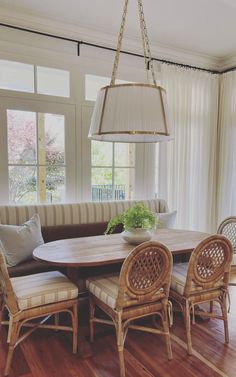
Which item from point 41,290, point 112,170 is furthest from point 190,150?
point 41,290

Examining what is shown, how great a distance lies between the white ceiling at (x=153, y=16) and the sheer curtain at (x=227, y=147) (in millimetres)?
737

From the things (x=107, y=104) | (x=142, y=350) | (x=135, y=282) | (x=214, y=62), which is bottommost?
(x=142, y=350)

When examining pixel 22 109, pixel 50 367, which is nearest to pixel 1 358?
pixel 50 367

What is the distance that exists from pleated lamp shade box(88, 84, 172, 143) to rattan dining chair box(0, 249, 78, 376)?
113 cm

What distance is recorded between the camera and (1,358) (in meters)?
2.09

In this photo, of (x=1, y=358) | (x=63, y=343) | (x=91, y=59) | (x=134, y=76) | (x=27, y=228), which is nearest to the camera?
(x=1, y=358)

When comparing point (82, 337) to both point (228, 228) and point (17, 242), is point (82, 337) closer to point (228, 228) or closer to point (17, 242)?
point (17, 242)

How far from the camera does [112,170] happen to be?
389 centimetres

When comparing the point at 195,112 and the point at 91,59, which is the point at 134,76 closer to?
the point at 91,59

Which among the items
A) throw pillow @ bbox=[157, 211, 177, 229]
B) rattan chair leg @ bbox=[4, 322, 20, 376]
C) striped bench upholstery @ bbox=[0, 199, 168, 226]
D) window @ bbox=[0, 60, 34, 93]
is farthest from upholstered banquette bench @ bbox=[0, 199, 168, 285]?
window @ bbox=[0, 60, 34, 93]

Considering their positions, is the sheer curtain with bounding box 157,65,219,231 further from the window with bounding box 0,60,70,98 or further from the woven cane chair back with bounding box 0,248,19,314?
the woven cane chair back with bounding box 0,248,19,314

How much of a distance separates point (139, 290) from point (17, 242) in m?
1.30

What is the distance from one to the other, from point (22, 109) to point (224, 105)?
9.58ft

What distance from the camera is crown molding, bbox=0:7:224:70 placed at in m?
3.10
